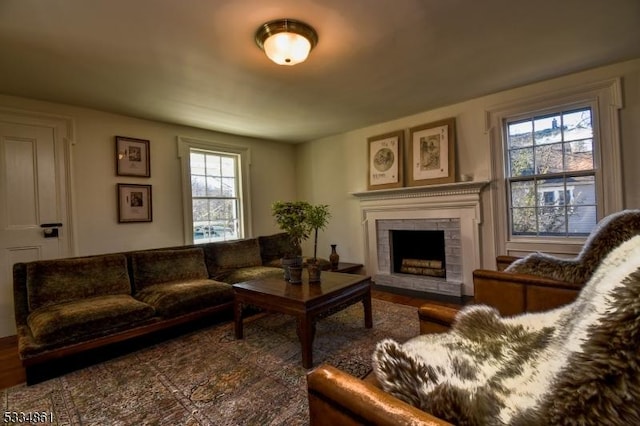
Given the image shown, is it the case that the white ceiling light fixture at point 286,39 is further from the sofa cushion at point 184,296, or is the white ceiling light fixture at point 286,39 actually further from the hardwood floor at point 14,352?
the hardwood floor at point 14,352

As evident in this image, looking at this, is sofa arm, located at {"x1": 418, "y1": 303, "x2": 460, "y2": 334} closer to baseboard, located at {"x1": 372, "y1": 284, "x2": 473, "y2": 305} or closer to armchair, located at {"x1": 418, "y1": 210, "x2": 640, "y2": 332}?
armchair, located at {"x1": 418, "y1": 210, "x2": 640, "y2": 332}

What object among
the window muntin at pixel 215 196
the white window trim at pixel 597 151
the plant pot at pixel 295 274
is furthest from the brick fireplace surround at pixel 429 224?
the plant pot at pixel 295 274

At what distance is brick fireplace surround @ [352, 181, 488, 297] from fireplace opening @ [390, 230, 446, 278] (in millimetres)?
109

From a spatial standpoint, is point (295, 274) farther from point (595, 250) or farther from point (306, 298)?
point (595, 250)

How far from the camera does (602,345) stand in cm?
56

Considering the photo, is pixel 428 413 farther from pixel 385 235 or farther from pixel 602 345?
pixel 385 235

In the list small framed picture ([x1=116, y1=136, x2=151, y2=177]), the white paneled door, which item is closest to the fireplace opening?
small framed picture ([x1=116, y1=136, x2=151, y2=177])

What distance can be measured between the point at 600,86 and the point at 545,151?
2.28ft

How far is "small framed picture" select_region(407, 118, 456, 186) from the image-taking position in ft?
12.0

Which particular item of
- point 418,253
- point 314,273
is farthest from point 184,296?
point 418,253

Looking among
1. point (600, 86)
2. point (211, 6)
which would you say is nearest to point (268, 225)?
point (211, 6)

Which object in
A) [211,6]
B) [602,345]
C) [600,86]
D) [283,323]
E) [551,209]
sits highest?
[211,6]

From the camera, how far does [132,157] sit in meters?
3.59

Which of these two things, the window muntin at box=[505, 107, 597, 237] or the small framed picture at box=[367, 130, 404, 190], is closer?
the window muntin at box=[505, 107, 597, 237]
